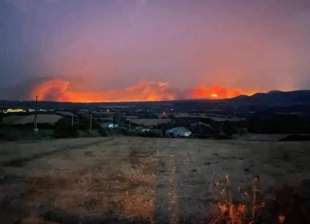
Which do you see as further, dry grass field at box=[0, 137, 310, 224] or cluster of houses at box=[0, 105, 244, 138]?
cluster of houses at box=[0, 105, 244, 138]

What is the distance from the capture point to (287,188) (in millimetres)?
15852

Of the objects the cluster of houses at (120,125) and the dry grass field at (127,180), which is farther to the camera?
the cluster of houses at (120,125)

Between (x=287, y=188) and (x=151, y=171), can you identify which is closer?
(x=287, y=188)

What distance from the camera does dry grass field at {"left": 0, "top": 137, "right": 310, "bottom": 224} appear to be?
1265 cm

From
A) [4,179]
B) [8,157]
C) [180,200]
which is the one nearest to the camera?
[180,200]

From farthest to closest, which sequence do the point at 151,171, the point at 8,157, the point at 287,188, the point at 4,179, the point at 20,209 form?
the point at 8,157 < the point at 151,171 < the point at 4,179 < the point at 287,188 < the point at 20,209

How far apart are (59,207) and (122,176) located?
6.18 m

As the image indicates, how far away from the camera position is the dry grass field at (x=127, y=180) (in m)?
12.6

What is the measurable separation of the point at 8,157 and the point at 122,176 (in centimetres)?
1019

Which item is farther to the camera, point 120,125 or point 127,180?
point 120,125

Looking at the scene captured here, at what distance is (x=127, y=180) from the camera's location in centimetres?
1828

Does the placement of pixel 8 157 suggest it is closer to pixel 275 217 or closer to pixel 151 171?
pixel 151 171

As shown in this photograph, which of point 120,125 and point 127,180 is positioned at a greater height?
point 127,180

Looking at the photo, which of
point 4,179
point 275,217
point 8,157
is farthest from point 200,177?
point 8,157
